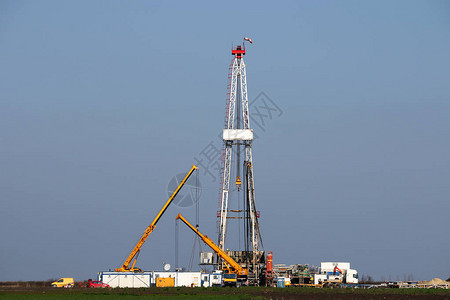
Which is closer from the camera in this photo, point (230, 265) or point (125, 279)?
point (125, 279)

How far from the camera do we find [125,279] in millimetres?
86938

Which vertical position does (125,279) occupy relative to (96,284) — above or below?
above

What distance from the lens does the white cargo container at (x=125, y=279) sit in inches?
3413

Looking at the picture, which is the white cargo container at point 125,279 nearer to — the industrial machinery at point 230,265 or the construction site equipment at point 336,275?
the industrial machinery at point 230,265

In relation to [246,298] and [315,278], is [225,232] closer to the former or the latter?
[315,278]

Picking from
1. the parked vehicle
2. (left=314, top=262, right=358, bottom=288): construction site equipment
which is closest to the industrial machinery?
(left=314, top=262, right=358, bottom=288): construction site equipment

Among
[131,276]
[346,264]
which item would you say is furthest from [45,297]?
[346,264]

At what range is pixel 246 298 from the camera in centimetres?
5888

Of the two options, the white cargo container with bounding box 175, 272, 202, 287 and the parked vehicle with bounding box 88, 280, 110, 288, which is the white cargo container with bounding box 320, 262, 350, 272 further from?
the parked vehicle with bounding box 88, 280, 110, 288

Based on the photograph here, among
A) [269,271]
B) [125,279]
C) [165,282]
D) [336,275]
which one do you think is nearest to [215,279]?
[165,282]

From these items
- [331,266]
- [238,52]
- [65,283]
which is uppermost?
[238,52]

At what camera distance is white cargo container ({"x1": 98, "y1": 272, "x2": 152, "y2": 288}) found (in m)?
86.7

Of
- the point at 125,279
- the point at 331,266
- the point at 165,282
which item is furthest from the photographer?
the point at 331,266

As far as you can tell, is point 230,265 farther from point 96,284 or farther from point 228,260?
point 96,284
